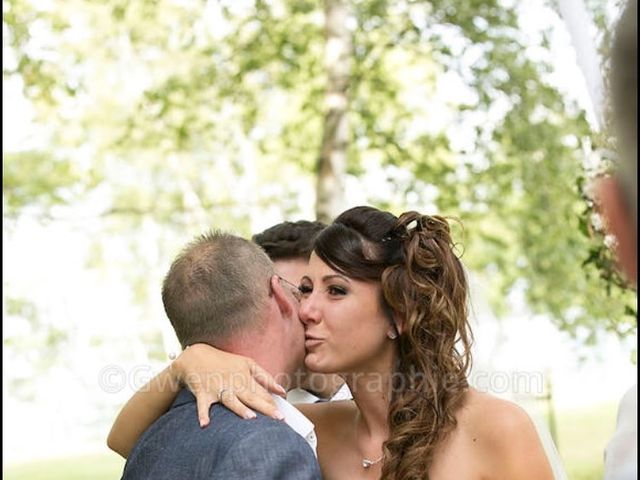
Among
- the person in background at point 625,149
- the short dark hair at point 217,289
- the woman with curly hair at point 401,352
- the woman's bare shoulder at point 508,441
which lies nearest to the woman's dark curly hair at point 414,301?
the woman with curly hair at point 401,352

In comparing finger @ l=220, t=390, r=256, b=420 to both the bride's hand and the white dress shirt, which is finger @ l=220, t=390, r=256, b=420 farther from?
the white dress shirt

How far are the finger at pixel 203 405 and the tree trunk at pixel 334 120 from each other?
236 inches

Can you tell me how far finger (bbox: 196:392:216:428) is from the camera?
2.81 meters

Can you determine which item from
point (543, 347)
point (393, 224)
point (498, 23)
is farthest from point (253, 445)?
point (543, 347)

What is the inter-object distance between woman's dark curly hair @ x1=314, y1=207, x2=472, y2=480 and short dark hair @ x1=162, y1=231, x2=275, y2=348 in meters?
0.43

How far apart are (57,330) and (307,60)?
1154cm

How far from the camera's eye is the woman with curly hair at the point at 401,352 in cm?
332

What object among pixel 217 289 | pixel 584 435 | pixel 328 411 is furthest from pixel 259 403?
pixel 584 435

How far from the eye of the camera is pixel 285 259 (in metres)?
4.16

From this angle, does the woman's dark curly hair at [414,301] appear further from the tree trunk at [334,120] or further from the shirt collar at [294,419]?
the tree trunk at [334,120]

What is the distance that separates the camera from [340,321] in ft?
11.1

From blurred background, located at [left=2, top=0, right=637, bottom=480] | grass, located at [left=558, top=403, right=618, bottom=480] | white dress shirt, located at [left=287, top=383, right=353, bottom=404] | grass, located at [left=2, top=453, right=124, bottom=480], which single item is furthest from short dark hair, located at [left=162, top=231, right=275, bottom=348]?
grass, located at [left=2, top=453, right=124, bottom=480]

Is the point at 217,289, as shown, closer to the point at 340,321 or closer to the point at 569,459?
the point at 340,321

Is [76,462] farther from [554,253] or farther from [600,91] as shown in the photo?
[600,91]
